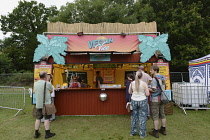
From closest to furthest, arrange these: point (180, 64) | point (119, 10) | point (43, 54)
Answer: point (43, 54) → point (180, 64) → point (119, 10)

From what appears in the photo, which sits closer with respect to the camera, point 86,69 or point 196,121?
point 196,121

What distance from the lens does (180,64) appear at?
1565 centimetres

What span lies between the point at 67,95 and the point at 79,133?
222 cm

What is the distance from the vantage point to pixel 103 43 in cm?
761

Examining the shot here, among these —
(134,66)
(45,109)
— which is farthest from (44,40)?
(134,66)

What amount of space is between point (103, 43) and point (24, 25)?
29659 millimetres

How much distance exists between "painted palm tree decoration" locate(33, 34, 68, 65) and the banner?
0.46m

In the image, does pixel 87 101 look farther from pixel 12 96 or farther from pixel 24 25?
pixel 24 25

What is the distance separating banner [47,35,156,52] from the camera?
7.28 meters

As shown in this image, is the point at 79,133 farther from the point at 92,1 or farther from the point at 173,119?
the point at 92,1

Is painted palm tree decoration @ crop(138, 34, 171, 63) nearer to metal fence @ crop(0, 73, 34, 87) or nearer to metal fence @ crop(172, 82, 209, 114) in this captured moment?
metal fence @ crop(172, 82, 209, 114)

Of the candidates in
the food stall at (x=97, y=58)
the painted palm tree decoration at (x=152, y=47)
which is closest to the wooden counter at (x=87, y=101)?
the food stall at (x=97, y=58)

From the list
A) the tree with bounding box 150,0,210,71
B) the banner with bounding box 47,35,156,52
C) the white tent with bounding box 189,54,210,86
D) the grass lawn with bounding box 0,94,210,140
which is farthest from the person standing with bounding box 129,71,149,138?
Result: the tree with bounding box 150,0,210,71

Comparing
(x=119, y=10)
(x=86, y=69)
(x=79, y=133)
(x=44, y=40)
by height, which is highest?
(x=119, y=10)
